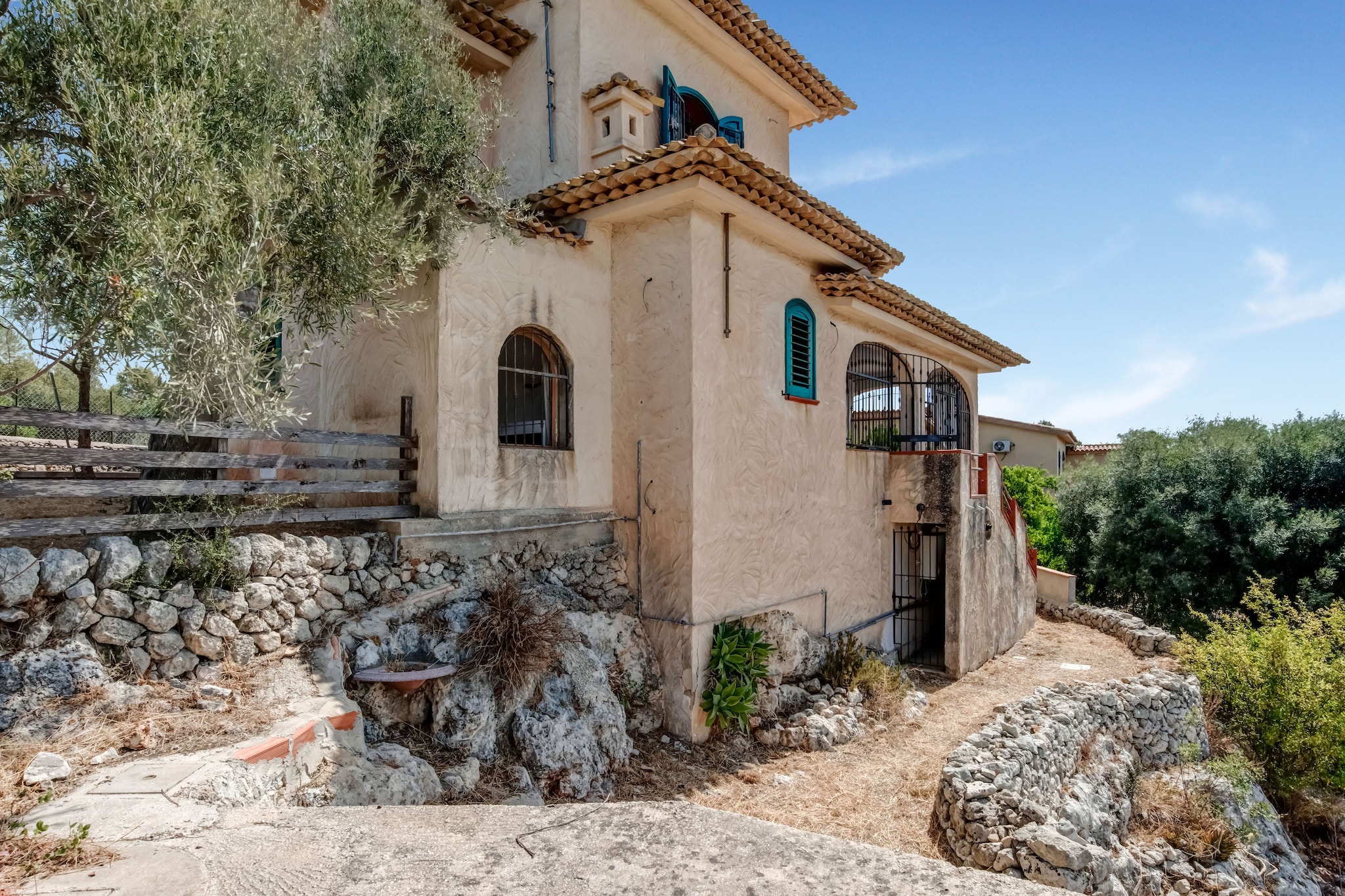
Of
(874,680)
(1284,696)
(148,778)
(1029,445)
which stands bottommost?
(1284,696)

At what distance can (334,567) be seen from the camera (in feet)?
22.1

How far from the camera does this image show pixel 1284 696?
38.7 ft

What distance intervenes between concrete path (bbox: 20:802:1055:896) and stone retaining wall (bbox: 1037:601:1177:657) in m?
14.7

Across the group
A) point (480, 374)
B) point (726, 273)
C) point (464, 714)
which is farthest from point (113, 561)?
point (726, 273)

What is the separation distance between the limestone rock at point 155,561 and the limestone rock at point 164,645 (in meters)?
0.37

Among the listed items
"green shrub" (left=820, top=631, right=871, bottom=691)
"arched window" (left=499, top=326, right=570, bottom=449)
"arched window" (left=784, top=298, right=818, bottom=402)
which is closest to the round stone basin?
"arched window" (left=499, top=326, right=570, bottom=449)

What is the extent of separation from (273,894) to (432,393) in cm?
554

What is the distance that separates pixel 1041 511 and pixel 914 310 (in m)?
11.8

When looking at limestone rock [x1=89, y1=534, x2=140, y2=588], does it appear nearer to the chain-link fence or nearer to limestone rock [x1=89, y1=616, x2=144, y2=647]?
limestone rock [x1=89, y1=616, x2=144, y2=647]

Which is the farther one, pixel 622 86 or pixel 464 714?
pixel 622 86

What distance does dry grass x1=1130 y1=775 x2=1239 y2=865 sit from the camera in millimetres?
8875

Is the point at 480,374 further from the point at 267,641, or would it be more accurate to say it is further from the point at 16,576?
the point at 16,576

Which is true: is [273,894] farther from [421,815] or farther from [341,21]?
[341,21]

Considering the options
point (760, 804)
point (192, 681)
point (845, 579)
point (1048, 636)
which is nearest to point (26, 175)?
point (192, 681)
